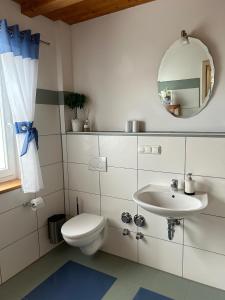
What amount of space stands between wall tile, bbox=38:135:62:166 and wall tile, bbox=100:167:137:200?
21.1 inches

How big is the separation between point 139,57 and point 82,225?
1595mm

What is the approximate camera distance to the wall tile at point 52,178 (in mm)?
2285

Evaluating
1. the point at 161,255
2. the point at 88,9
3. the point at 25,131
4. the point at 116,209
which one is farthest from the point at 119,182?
the point at 88,9

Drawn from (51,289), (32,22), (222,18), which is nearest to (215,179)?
(222,18)

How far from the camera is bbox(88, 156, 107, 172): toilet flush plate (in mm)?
2203

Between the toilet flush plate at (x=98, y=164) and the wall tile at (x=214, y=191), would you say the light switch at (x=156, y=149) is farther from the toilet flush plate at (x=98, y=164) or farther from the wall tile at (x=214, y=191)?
the toilet flush plate at (x=98, y=164)

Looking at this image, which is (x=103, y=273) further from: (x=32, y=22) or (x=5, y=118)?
(x=32, y=22)

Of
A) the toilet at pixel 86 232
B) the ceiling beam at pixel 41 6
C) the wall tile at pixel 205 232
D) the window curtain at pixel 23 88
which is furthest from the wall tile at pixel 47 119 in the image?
the wall tile at pixel 205 232

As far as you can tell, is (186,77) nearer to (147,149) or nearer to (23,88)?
(147,149)

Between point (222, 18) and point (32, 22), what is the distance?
5.31 feet

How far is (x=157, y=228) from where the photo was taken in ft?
6.59

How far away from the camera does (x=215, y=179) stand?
171 centimetres

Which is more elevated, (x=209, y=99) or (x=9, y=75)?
(x=9, y=75)

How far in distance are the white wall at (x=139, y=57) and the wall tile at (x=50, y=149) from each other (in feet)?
1.51
